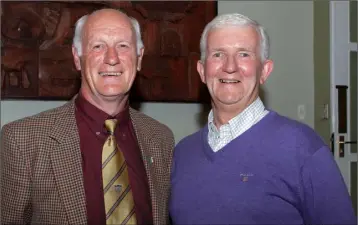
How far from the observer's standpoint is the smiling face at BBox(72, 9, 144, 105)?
1708 millimetres

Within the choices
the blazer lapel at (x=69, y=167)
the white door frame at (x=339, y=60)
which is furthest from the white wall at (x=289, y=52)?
the blazer lapel at (x=69, y=167)

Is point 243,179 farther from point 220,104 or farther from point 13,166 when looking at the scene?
point 13,166

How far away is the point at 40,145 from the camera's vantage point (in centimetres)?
162

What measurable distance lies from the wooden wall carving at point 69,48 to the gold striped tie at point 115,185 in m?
1.42

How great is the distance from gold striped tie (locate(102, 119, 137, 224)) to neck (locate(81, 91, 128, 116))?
0.24ft

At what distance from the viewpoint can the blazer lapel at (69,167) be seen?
1.57 meters

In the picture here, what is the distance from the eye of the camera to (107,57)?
1705 mm

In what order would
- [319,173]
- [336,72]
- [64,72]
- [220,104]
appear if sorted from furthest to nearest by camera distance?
[336,72] → [64,72] → [220,104] → [319,173]

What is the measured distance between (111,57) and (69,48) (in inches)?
56.6

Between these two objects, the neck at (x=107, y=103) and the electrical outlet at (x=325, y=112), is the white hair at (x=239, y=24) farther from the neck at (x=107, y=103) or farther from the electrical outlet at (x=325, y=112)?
the electrical outlet at (x=325, y=112)

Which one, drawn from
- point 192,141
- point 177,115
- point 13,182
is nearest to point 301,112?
point 177,115

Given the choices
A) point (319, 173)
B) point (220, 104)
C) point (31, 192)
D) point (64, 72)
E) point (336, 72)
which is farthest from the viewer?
point (336, 72)

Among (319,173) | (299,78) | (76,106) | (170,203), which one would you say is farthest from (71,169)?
(299,78)

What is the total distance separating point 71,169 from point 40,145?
14cm
